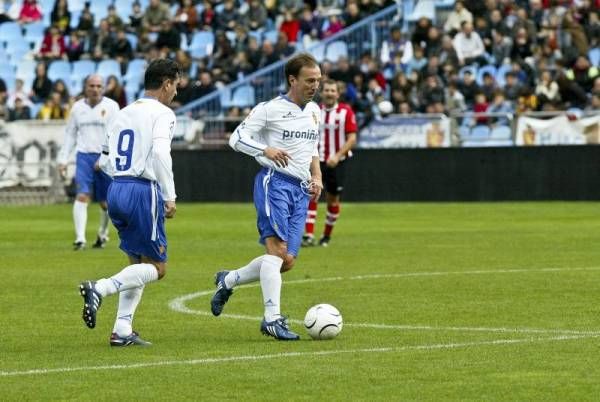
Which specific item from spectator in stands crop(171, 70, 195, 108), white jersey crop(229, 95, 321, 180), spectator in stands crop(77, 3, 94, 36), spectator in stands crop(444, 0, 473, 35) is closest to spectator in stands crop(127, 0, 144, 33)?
spectator in stands crop(77, 3, 94, 36)

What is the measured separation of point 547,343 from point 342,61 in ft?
75.5

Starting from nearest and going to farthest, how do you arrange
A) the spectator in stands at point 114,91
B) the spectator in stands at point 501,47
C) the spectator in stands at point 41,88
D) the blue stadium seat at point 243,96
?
the spectator in stands at point 114,91 → the spectator in stands at point 501,47 → the blue stadium seat at point 243,96 → the spectator in stands at point 41,88

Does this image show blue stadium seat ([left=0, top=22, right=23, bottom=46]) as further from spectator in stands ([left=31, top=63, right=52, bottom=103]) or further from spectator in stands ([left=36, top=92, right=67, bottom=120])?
spectator in stands ([left=36, top=92, right=67, bottom=120])

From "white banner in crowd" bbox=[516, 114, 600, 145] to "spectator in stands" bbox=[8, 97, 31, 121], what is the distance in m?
11.8

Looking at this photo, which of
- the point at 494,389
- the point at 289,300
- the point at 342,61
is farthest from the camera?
the point at 342,61

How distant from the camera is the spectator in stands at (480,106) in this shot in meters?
31.1

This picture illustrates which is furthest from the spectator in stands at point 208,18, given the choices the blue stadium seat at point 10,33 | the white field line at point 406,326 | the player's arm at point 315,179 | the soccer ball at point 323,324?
the soccer ball at point 323,324

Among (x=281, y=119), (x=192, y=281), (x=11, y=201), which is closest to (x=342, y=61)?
(x=11, y=201)

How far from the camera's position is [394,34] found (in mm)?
34906

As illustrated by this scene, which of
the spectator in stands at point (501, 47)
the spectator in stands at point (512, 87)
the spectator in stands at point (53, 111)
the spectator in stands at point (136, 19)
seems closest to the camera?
the spectator in stands at point (512, 87)

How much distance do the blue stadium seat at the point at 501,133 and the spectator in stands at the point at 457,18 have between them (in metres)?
3.87

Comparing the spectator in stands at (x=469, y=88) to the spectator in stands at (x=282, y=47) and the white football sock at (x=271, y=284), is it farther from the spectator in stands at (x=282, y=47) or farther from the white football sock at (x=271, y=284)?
the white football sock at (x=271, y=284)

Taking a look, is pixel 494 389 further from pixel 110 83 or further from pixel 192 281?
pixel 110 83

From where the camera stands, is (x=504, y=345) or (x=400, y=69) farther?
(x=400, y=69)
